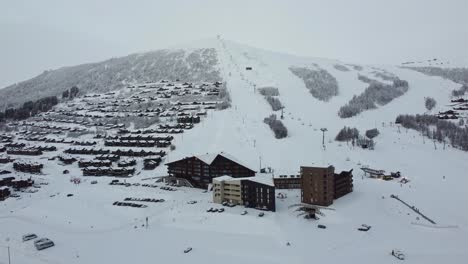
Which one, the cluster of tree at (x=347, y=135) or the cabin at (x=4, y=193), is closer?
the cabin at (x=4, y=193)

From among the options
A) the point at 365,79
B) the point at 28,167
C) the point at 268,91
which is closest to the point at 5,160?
the point at 28,167

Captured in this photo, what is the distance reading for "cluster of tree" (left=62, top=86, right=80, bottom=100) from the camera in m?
125

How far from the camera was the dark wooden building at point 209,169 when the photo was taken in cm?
5562

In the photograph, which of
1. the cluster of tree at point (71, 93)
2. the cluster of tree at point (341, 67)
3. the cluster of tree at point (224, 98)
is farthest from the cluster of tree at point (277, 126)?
the cluster of tree at point (341, 67)

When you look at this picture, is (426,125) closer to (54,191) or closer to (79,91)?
(54,191)

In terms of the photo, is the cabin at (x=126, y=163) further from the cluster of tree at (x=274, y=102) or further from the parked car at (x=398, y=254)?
the parked car at (x=398, y=254)

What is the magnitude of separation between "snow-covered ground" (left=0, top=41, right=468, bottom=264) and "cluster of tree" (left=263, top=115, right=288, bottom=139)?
1629 mm

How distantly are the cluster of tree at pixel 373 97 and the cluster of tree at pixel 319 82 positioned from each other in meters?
8.06

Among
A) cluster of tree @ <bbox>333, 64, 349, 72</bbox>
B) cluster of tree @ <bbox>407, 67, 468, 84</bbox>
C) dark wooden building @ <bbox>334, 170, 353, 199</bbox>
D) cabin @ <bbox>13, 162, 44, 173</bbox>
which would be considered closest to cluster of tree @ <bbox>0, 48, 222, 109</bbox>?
cluster of tree @ <bbox>333, 64, 349, 72</bbox>

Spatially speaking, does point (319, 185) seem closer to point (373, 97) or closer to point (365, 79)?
point (373, 97)

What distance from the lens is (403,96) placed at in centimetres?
11031

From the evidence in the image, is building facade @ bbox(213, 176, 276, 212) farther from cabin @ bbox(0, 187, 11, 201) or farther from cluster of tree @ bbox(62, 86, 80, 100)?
cluster of tree @ bbox(62, 86, 80, 100)

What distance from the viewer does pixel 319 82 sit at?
124562 mm

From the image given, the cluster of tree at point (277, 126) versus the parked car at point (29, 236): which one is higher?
the cluster of tree at point (277, 126)
